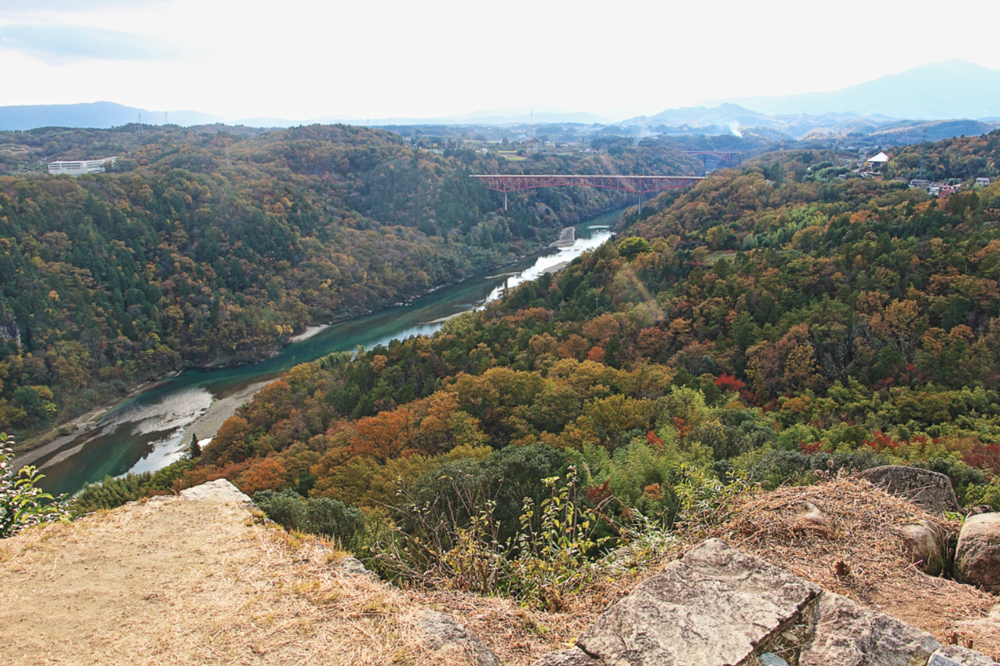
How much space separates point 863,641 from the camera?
355 centimetres

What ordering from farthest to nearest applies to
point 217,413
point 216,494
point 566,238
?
point 566,238 < point 217,413 < point 216,494

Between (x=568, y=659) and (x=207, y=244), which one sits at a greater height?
(x=568, y=659)

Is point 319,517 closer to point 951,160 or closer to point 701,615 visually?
point 701,615

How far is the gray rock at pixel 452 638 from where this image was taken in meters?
4.34

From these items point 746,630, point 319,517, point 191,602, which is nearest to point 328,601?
point 191,602

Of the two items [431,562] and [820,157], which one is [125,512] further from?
[820,157]

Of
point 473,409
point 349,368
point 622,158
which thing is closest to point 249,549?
point 473,409

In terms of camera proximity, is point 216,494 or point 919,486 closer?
point 919,486

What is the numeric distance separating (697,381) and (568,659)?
1785 cm

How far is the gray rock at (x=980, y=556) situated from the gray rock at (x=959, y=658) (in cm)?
164

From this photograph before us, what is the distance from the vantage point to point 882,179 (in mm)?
39906

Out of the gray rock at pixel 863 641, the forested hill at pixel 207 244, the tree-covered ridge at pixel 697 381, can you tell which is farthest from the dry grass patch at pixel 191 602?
the forested hill at pixel 207 244

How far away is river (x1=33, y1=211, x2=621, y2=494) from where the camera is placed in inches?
1097

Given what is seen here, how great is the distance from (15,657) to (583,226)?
85.2 m
